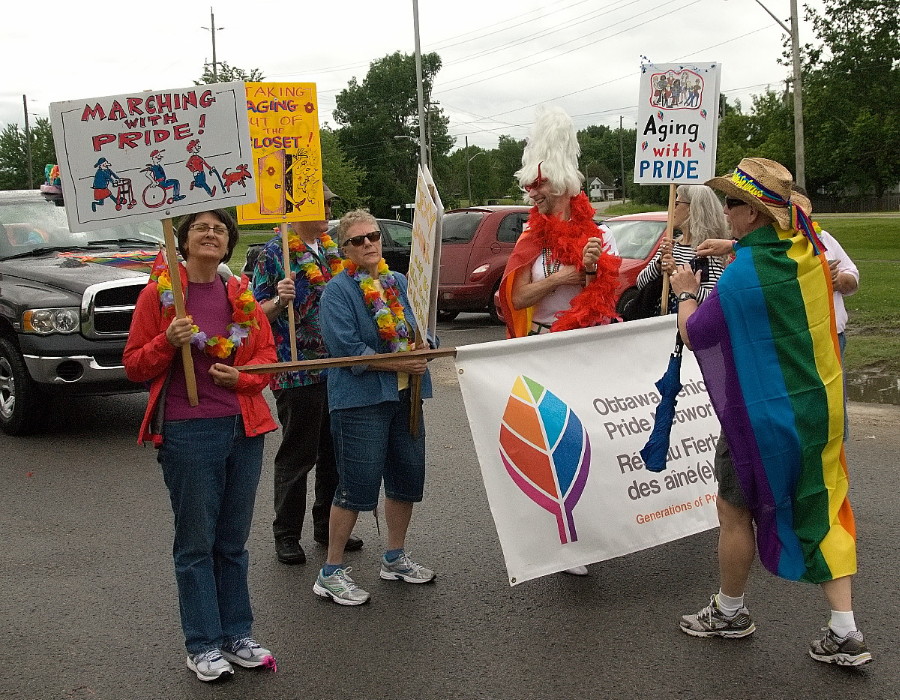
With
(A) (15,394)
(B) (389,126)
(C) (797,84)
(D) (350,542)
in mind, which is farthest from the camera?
(B) (389,126)

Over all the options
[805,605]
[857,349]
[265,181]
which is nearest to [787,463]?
[805,605]

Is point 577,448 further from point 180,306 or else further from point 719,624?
point 180,306

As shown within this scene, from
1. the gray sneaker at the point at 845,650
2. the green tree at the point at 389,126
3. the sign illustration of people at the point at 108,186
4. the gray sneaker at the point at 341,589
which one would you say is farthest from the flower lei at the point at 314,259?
the green tree at the point at 389,126

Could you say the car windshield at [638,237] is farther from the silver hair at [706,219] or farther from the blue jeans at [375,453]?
the blue jeans at [375,453]

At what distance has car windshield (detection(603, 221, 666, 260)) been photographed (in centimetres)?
1370

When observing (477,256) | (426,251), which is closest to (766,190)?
(426,251)

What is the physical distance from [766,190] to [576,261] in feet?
4.06

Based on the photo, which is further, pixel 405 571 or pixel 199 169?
pixel 405 571

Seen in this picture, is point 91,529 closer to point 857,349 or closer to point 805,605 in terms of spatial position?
point 805,605

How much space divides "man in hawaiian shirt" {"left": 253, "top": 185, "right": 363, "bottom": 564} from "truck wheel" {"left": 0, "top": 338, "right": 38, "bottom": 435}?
A: 4183 millimetres

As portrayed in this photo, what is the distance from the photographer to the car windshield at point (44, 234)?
31.1 ft

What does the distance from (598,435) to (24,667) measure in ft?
8.87

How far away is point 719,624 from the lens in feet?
13.7

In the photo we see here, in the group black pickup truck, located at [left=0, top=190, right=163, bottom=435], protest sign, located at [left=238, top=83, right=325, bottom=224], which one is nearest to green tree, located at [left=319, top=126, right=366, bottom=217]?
black pickup truck, located at [left=0, top=190, right=163, bottom=435]
